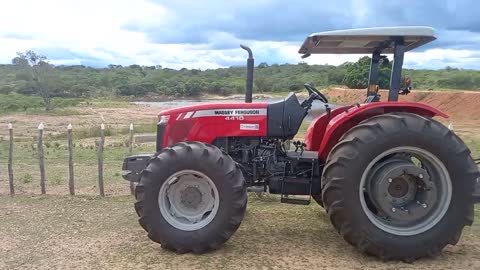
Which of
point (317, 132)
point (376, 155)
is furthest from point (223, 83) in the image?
point (376, 155)

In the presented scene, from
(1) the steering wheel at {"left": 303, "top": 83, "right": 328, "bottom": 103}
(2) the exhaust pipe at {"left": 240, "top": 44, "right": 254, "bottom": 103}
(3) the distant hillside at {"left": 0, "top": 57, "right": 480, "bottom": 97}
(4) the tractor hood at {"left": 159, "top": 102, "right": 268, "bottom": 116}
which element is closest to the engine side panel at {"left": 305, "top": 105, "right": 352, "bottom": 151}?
(1) the steering wheel at {"left": 303, "top": 83, "right": 328, "bottom": 103}

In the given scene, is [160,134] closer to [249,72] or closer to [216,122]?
[216,122]

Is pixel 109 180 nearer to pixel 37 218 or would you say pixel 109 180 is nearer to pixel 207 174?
pixel 37 218

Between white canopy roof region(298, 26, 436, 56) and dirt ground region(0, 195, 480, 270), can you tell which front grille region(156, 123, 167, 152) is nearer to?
dirt ground region(0, 195, 480, 270)

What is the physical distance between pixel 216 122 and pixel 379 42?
6.78 feet

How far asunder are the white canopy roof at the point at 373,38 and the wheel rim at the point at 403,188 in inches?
46.7

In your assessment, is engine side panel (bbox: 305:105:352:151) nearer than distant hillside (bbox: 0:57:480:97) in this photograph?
Yes

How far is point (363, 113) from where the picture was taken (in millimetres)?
5723

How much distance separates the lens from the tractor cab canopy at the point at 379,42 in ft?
18.3

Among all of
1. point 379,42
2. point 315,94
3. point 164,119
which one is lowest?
point 164,119

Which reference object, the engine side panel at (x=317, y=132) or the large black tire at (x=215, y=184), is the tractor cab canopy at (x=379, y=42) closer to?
the engine side panel at (x=317, y=132)

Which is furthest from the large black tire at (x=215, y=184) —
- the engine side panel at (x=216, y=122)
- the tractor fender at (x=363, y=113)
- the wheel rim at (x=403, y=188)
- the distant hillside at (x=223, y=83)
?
the distant hillside at (x=223, y=83)

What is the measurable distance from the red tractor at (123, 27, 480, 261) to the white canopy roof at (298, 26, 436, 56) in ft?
0.04

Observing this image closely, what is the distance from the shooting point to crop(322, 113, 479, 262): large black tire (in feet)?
17.5
